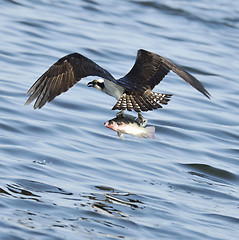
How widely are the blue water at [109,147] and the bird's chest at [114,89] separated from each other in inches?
34.3

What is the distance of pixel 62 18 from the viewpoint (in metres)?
15.9

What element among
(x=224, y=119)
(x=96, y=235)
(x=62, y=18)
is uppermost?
(x=62, y=18)

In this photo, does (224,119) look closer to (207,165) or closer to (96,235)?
(207,165)

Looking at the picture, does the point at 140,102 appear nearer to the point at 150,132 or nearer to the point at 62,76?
the point at 150,132

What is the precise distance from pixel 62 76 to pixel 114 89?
83 cm

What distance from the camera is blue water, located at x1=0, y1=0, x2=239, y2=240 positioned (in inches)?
248

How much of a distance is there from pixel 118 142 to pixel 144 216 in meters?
2.48

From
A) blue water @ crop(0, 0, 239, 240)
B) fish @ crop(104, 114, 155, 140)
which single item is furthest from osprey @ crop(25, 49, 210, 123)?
blue water @ crop(0, 0, 239, 240)

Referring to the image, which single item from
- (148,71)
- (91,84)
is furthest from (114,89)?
(148,71)

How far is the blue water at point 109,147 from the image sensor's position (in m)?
6.29

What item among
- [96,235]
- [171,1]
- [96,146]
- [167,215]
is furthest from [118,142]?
[171,1]

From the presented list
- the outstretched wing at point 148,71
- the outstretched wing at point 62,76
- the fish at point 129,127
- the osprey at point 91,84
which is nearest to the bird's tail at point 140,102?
the osprey at point 91,84

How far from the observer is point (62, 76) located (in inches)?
265

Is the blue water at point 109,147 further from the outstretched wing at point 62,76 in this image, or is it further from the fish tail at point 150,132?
the outstretched wing at point 62,76
